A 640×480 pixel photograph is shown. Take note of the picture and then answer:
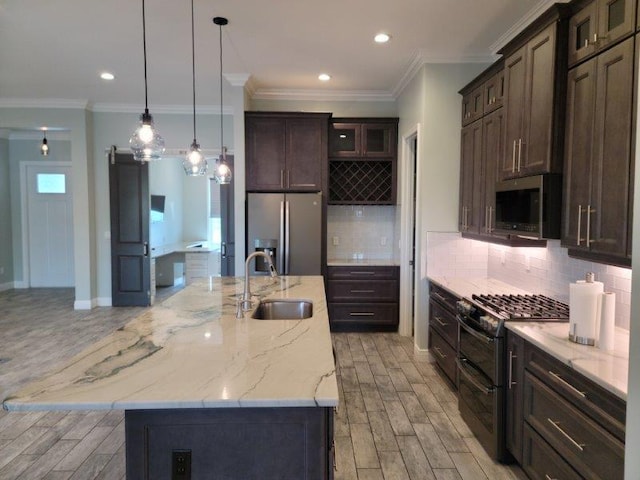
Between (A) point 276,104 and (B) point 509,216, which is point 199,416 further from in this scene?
(A) point 276,104

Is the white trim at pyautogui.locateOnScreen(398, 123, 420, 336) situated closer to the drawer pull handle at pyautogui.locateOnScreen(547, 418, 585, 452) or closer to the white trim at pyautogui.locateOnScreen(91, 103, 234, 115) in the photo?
the white trim at pyautogui.locateOnScreen(91, 103, 234, 115)

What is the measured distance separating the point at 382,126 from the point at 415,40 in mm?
1525

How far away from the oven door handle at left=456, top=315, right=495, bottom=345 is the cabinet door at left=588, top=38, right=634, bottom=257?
79 cm

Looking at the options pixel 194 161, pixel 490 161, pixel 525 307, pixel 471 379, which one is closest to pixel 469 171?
pixel 490 161

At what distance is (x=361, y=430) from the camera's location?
111 inches

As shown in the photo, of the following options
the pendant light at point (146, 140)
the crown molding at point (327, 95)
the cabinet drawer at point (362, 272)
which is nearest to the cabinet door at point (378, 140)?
the crown molding at point (327, 95)

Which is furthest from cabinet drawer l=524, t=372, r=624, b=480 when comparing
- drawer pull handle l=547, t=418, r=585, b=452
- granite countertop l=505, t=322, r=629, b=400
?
granite countertop l=505, t=322, r=629, b=400

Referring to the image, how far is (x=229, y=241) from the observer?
20.3ft

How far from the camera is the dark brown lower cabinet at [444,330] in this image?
3.31 m

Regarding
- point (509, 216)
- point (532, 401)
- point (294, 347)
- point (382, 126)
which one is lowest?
point (532, 401)

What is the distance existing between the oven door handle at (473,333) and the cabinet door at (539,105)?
1.05 m

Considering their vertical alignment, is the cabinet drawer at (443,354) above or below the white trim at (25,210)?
below

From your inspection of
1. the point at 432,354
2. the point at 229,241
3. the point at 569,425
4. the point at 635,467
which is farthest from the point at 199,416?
the point at 229,241

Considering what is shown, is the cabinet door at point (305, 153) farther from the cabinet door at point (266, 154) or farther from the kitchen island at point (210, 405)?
the kitchen island at point (210, 405)
